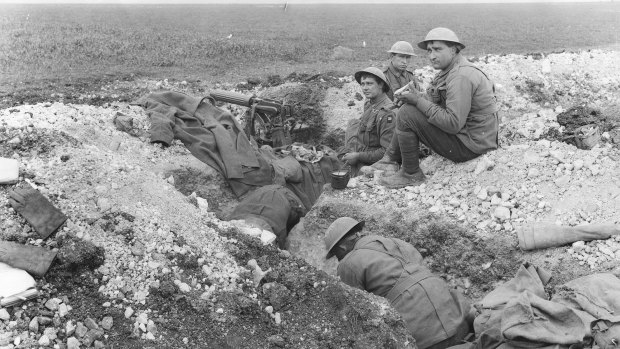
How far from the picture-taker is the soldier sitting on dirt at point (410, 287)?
381cm

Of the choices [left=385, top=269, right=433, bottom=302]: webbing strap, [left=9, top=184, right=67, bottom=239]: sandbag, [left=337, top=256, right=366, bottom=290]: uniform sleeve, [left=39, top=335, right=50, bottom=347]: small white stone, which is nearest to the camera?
[left=39, top=335, right=50, bottom=347]: small white stone

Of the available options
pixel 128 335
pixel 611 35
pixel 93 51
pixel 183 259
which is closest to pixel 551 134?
pixel 183 259

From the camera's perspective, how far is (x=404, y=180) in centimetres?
611

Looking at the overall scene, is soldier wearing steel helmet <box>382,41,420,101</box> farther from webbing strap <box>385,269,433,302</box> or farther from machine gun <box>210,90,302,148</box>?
webbing strap <box>385,269,433,302</box>

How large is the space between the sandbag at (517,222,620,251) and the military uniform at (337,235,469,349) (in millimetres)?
1044

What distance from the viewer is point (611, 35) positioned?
25672 mm

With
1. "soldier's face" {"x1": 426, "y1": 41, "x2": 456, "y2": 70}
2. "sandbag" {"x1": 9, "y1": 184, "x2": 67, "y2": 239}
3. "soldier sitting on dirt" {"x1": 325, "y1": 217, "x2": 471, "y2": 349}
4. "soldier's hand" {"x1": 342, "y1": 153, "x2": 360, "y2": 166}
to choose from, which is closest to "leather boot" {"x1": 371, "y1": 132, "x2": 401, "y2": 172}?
"soldier's hand" {"x1": 342, "y1": 153, "x2": 360, "y2": 166}

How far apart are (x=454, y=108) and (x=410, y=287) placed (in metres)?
2.15

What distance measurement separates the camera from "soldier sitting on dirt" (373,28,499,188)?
214 inches

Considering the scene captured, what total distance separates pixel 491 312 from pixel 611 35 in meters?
26.2

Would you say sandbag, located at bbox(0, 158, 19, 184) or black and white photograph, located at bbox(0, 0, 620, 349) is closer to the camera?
black and white photograph, located at bbox(0, 0, 620, 349)

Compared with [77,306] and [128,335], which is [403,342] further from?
[77,306]

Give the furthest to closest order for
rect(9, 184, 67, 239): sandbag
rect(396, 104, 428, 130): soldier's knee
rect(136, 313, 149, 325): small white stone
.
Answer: rect(396, 104, 428, 130): soldier's knee
rect(9, 184, 67, 239): sandbag
rect(136, 313, 149, 325): small white stone

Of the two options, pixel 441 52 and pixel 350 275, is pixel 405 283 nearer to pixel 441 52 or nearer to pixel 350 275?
pixel 350 275
